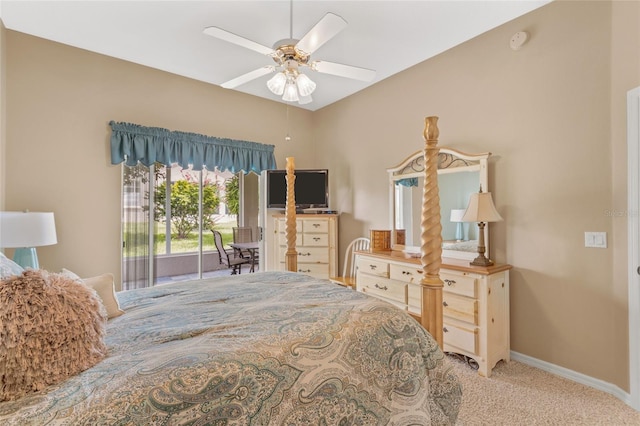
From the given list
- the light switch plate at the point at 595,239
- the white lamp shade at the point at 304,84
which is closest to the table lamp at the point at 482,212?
the light switch plate at the point at 595,239

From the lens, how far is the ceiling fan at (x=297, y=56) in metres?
1.76

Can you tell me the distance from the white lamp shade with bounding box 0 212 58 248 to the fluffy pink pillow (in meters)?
1.71

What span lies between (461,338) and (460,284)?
1.44 ft

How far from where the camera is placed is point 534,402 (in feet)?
6.70

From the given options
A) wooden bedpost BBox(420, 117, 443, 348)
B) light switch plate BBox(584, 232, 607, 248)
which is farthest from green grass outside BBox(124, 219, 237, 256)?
light switch plate BBox(584, 232, 607, 248)

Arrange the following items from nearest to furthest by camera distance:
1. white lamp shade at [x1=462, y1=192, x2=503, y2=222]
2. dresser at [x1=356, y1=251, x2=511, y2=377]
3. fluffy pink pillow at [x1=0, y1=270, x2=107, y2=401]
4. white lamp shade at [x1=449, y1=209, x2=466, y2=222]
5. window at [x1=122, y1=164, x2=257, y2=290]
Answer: fluffy pink pillow at [x1=0, y1=270, x2=107, y2=401] < dresser at [x1=356, y1=251, x2=511, y2=377] < white lamp shade at [x1=462, y1=192, x2=503, y2=222] < white lamp shade at [x1=449, y1=209, x2=466, y2=222] < window at [x1=122, y1=164, x2=257, y2=290]

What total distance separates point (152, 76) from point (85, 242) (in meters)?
1.94

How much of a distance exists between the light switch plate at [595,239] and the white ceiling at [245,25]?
174cm

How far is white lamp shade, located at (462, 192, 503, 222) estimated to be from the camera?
2.48 m

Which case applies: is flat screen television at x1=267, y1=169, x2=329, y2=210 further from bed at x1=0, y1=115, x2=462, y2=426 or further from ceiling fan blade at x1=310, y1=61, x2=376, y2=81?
Answer: bed at x1=0, y1=115, x2=462, y2=426

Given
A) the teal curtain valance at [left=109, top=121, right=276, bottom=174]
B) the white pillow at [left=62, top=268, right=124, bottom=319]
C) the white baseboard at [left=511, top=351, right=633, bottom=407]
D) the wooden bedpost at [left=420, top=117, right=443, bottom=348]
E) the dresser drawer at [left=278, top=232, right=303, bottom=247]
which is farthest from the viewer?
the dresser drawer at [left=278, top=232, right=303, bottom=247]

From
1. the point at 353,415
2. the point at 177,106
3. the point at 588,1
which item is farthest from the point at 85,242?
the point at 588,1

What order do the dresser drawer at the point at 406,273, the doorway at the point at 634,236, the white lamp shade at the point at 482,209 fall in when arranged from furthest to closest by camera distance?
the dresser drawer at the point at 406,273 < the white lamp shade at the point at 482,209 < the doorway at the point at 634,236

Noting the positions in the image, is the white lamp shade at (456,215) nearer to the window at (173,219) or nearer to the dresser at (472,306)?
the dresser at (472,306)
